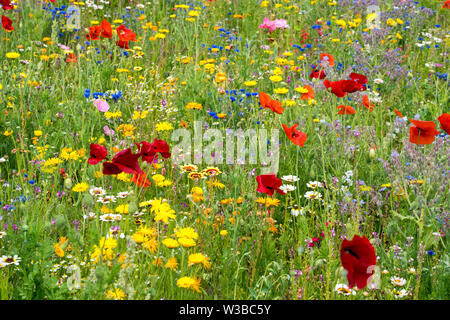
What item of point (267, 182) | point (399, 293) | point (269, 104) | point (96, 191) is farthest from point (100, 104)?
point (399, 293)

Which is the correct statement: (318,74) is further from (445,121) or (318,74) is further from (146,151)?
(146,151)

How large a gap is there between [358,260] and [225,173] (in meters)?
1.27

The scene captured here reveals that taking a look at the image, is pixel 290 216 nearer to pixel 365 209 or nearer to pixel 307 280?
pixel 365 209

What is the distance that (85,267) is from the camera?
1943mm

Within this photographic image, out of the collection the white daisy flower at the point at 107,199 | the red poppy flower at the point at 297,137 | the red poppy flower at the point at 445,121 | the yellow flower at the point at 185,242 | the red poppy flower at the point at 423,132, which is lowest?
the yellow flower at the point at 185,242

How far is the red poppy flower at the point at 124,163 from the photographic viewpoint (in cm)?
175

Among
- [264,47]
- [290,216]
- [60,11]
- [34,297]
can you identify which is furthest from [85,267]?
[60,11]

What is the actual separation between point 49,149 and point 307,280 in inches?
59.8

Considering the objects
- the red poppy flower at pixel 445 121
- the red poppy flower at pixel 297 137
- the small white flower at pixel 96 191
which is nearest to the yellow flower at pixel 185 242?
the small white flower at pixel 96 191

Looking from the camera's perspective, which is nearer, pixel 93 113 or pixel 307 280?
pixel 307 280

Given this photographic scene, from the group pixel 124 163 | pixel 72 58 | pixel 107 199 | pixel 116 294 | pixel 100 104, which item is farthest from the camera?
pixel 72 58

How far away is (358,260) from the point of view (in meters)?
1.41

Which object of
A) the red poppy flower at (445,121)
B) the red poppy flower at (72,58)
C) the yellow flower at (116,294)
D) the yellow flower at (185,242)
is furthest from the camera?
the red poppy flower at (72,58)

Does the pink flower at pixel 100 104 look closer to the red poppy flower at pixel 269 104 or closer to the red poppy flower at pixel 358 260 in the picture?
the red poppy flower at pixel 269 104
